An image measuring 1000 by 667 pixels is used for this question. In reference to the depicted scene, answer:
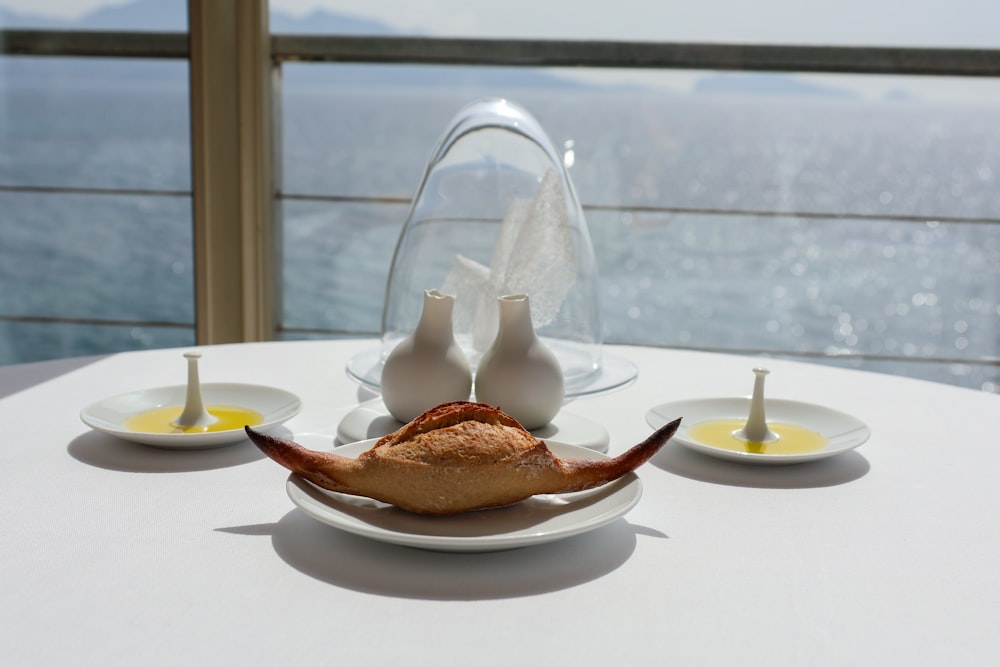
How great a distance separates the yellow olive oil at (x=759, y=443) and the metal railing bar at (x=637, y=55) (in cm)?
138

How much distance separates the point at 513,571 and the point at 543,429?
249 mm

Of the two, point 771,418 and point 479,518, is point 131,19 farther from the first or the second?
point 479,518

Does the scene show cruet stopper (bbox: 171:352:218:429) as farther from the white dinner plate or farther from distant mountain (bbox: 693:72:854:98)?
distant mountain (bbox: 693:72:854:98)

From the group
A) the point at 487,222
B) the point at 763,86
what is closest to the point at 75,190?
the point at 487,222

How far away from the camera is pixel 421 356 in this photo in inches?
30.8

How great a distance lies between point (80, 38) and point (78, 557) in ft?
6.90

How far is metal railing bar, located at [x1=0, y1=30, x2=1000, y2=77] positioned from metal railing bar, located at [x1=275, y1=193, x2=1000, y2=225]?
315 mm

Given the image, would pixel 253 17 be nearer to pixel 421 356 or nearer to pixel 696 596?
pixel 421 356

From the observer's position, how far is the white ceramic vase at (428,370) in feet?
2.55

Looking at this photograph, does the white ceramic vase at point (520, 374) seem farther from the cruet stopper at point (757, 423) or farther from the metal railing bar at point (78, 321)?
the metal railing bar at point (78, 321)

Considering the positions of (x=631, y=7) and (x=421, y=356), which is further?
(x=631, y=7)

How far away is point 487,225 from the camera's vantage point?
42.1 inches

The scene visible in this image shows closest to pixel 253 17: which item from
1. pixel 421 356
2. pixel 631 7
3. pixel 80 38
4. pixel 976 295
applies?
pixel 80 38

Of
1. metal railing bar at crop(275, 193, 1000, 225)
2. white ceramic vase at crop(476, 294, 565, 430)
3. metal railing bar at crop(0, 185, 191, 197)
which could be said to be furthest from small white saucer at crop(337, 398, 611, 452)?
metal railing bar at crop(0, 185, 191, 197)
